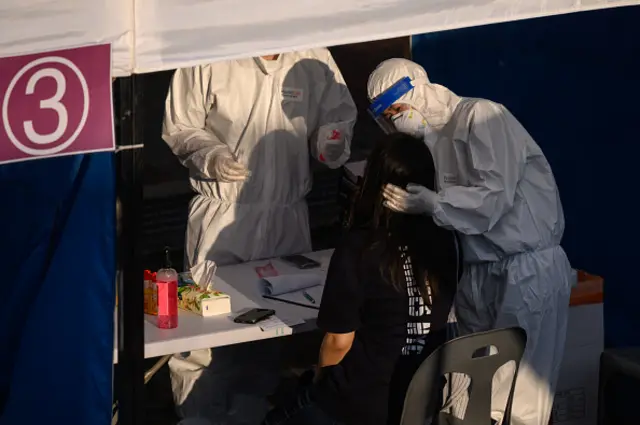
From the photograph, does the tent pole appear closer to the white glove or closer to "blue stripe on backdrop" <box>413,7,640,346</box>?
the white glove

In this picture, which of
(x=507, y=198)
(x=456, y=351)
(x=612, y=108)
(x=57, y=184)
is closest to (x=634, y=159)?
(x=612, y=108)

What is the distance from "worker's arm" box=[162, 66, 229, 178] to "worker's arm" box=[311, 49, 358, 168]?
424 mm

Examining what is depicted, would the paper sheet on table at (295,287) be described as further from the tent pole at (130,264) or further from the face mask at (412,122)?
the tent pole at (130,264)

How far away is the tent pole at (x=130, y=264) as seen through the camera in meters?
2.20

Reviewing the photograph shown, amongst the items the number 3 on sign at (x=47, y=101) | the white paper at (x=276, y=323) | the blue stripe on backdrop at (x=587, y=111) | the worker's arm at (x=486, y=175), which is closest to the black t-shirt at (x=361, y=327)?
the white paper at (x=276, y=323)

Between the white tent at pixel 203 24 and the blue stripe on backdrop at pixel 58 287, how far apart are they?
0.85ft

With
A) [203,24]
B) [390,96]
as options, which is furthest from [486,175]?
[203,24]

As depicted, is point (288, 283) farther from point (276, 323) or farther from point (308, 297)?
point (276, 323)

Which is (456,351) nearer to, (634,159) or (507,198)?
(507,198)

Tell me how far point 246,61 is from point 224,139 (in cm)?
35

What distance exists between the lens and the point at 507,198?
328cm

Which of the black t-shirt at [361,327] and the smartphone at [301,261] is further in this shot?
the smartphone at [301,261]

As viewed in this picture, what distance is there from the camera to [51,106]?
83.4 inches

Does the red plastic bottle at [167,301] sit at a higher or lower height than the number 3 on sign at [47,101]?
lower
